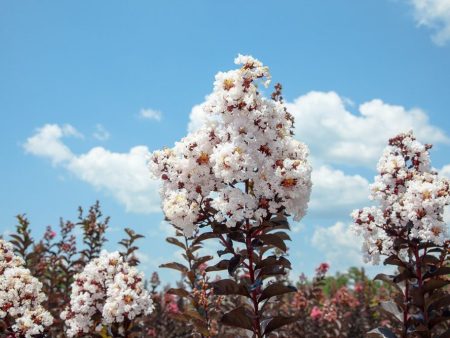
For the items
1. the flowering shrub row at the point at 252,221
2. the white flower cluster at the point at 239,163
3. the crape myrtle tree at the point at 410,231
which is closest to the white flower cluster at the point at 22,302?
the flowering shrub row at the point at 252,221

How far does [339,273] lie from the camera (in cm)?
2967

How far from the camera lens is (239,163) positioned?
4344 millimetres

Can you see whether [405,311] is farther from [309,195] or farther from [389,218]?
[309,195]

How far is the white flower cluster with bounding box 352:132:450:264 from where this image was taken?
4.96 metres

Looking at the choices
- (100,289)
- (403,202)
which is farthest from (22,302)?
(403,202)

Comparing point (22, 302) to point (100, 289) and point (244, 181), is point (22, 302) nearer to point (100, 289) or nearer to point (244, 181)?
point (100, 289)

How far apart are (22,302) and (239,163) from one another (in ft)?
9.21

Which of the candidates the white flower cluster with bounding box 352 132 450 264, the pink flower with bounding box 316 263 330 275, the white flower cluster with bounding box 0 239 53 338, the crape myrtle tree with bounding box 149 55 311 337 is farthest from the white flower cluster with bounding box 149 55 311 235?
the pink flower with bounding box 316 263 330 275

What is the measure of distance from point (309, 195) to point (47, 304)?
5.86 meters

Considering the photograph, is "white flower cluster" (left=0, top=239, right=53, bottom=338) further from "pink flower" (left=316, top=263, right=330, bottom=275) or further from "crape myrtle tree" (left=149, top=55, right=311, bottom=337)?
"pink flower" (left=316, top=263, right=330, bottom=275)

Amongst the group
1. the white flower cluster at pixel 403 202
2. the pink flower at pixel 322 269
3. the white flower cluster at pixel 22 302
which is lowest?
the white flower cluster at pixel 22 302

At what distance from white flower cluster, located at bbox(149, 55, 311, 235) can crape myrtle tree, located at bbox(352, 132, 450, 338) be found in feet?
3.65

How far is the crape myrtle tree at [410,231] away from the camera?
4945 mm

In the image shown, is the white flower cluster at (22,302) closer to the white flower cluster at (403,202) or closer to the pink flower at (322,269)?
the white flower cluster at (403,202)
